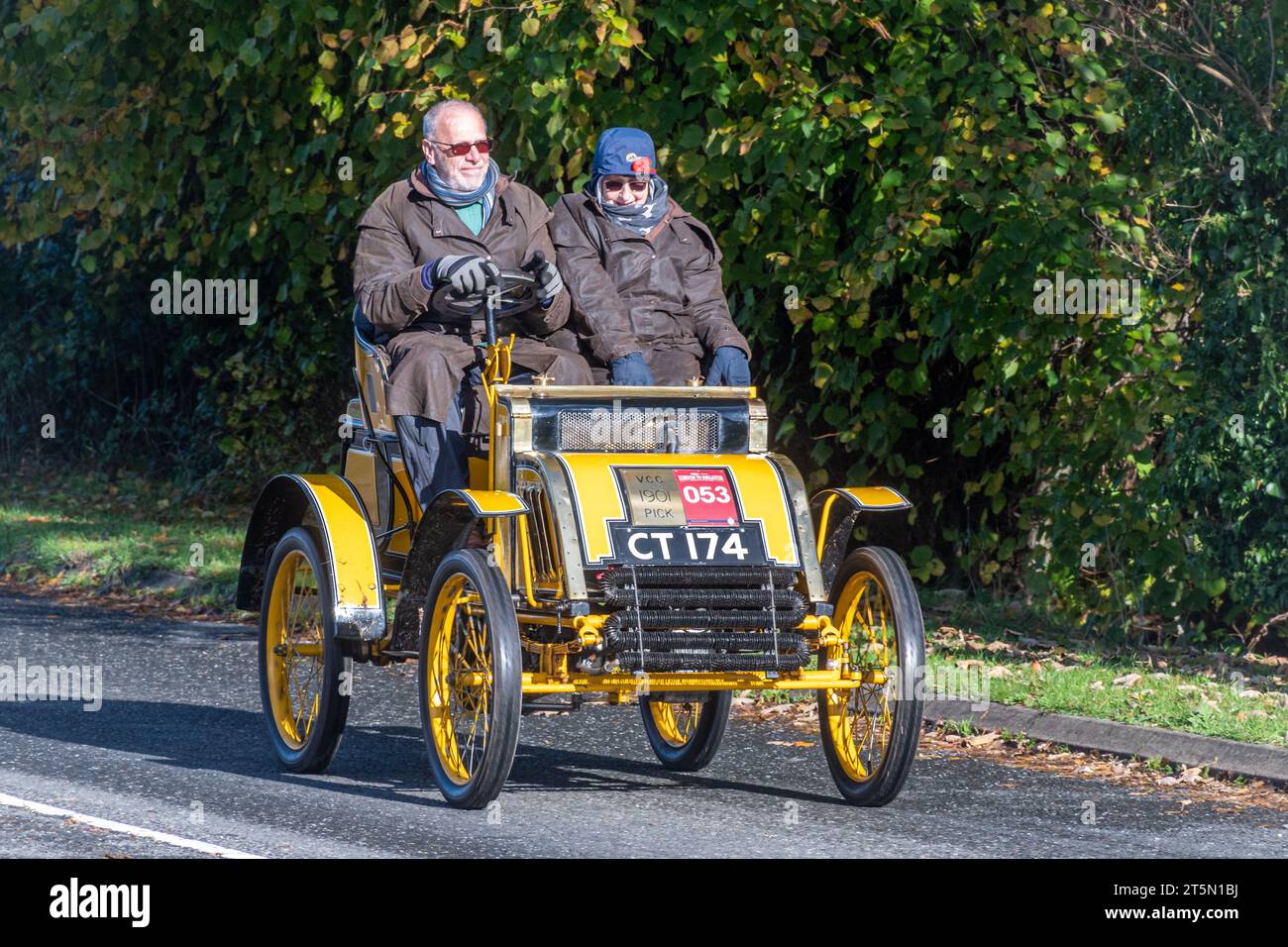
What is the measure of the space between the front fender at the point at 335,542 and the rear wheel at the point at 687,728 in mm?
1130

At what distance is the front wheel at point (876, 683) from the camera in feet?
23.3

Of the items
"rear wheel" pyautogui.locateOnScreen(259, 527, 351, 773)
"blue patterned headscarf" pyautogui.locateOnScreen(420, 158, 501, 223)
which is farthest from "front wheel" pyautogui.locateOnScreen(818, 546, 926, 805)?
"blue patterned headscarf" pyautogui.locateOnScreen(420, 158, 501, 223)

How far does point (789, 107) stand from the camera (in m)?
11.6

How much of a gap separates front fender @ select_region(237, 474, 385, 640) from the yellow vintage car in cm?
1

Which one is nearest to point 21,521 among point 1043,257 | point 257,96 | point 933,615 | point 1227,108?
point 257,96

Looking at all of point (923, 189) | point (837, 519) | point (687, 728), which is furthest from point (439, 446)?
point (923, 189)

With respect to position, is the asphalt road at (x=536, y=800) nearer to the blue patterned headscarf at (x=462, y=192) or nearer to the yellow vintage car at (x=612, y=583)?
the yellow vintage car at (x=612, y=583)

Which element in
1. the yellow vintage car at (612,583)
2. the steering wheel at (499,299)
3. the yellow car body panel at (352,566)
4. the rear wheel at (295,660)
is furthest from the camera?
the rear wheel at (295,660)

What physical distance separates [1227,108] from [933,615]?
3.50 meters

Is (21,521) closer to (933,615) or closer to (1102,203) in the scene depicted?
(933,615)

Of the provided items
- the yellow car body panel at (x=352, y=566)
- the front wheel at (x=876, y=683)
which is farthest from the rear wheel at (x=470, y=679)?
the front wheel at (x=876, y=683)

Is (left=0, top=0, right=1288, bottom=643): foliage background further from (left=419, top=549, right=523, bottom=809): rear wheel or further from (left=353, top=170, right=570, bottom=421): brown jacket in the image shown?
(left=419, top=549, right=523, bottom=809): rear wheel

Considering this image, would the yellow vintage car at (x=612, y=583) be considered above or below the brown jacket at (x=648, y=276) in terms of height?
below

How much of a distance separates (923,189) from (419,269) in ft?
14.9
